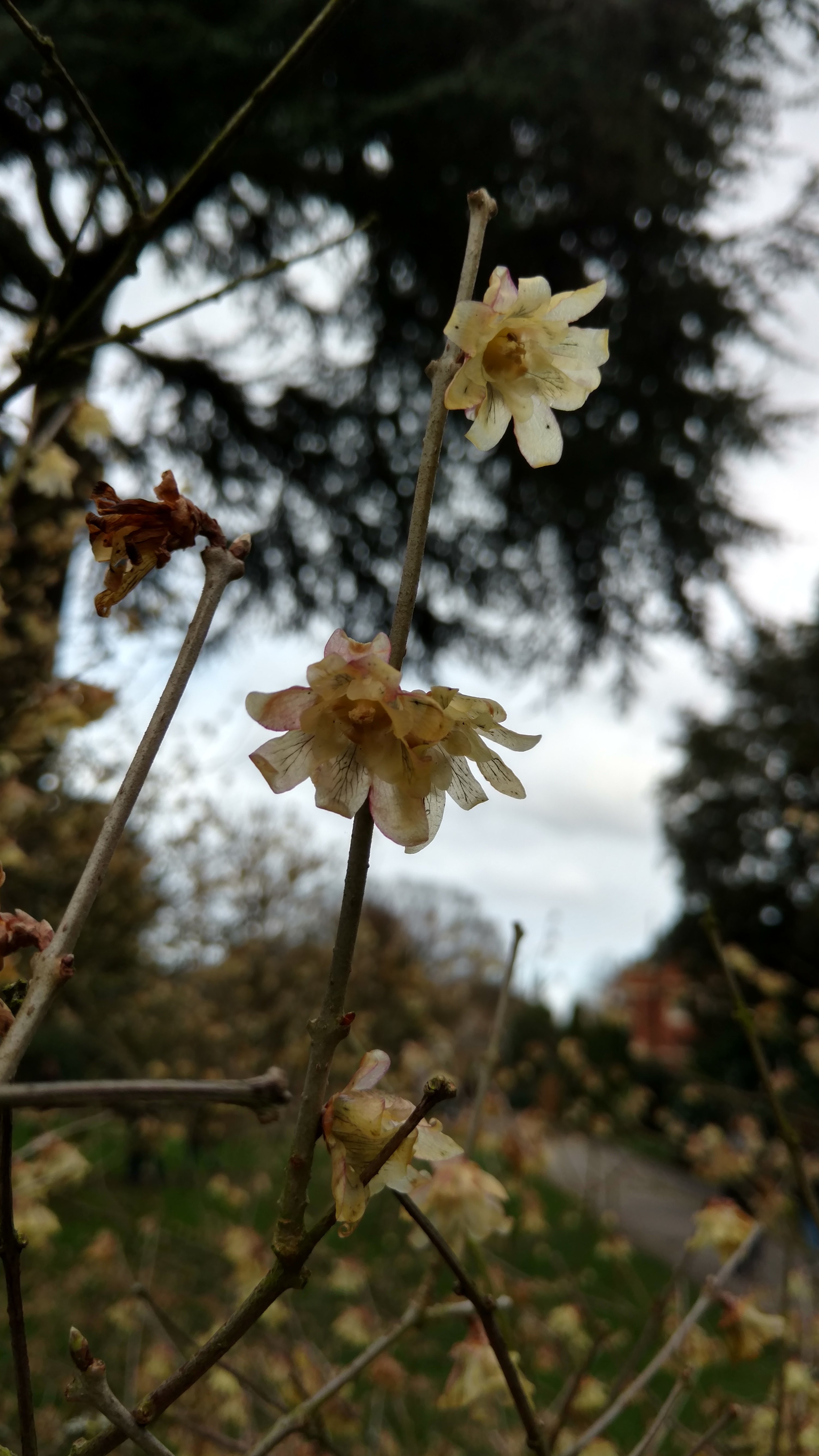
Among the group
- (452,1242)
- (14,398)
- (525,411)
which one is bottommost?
(452,1242)

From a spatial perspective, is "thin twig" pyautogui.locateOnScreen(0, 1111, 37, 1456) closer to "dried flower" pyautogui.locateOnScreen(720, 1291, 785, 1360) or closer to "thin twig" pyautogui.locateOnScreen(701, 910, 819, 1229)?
"thin twig" pyautogui.locateOnScreen(701, 910, 819, 1229)

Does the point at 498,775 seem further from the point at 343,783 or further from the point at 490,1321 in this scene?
the point at 490,1321

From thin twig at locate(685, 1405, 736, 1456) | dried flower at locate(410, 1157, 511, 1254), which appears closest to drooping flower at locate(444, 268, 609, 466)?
dried flower at locate(410, 1157, 511, 1254)

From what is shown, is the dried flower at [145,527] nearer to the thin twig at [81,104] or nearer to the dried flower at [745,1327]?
the thin twig at [81,104]

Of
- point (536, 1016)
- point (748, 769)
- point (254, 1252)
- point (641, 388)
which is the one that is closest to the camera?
point (254, 1252)

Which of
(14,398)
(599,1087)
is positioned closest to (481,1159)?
(599,1087)

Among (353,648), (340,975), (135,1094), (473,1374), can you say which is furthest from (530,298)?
(473,1374)

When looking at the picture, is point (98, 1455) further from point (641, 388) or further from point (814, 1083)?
point (814, 1083)
